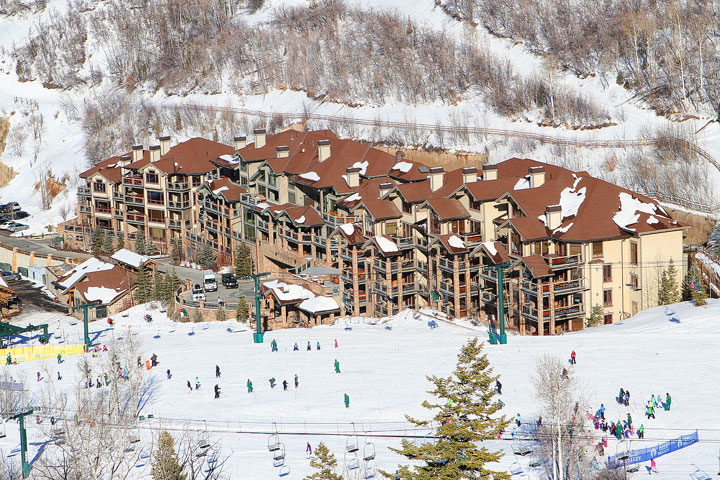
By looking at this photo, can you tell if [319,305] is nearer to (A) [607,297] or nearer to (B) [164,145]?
(A) [607,297]

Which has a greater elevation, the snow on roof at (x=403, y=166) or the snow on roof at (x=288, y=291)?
the snow on roof at (x=403, y=166)

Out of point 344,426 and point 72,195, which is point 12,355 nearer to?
point 344,426

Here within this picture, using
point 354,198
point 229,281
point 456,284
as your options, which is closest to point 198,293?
point 229,281

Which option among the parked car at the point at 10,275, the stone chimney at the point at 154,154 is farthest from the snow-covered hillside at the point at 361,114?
the parked car at the point at 10,275

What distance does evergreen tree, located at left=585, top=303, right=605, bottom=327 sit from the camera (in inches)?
3467

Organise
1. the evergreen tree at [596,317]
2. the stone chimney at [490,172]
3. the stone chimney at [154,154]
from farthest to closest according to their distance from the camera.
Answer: the stone chimney at [154,154] → the stone chimney at [490,172] → the evergreen tree at [596,317]

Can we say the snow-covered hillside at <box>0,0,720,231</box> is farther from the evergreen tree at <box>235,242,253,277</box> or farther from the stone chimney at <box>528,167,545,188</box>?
the evergreen tree at <box>235,242,253,277</box>

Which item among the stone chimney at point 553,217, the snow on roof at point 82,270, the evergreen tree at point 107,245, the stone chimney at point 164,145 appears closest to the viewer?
the stone chimney at point 553,217

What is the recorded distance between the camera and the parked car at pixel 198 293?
106588 millimetres

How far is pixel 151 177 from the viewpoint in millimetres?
132000

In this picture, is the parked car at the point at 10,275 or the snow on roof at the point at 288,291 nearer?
the snow on roof at the point at 288,291

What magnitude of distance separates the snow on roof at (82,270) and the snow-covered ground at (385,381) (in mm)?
24509

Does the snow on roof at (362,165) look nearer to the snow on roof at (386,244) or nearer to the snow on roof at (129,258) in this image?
the snow on roof at (386,244)

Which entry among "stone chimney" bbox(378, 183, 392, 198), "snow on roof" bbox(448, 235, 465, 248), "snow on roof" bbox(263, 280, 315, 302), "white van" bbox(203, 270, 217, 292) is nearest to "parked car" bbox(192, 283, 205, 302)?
"white van" bbox(203, 270, 217, 292)
